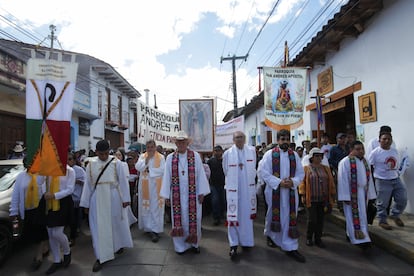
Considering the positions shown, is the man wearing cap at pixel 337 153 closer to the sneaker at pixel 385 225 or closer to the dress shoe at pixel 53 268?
the sneaker at pixel 385 225

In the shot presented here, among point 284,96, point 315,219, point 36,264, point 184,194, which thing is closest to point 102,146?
point 184,194

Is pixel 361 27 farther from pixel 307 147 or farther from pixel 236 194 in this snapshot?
pixel 236 194

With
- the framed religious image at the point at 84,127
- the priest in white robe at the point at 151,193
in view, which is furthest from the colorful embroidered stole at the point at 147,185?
the framed religious image at the point at 84,127

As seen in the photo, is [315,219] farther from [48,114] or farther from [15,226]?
[15,226]

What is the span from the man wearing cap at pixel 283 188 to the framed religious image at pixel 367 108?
3.63 meters

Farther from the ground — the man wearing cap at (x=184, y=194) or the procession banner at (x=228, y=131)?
the procession banner at (x=228, y=131)

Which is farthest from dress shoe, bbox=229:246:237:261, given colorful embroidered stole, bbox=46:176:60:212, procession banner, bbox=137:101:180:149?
procession banner, bbox=137:101:180:149

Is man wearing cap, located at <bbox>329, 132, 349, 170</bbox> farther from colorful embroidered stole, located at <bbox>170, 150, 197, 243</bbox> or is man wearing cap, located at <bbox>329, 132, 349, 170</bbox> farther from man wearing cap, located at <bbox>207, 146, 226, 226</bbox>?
colorful embroidered stole, located at <bbox>170, 150, 197, 243</bbox>

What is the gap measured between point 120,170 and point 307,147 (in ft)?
15.8

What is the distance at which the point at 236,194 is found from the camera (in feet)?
15.0

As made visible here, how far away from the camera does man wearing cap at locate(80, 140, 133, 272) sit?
166 inches

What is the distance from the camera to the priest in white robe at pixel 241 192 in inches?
178

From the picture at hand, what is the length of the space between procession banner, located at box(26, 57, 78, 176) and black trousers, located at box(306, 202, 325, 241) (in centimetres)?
352

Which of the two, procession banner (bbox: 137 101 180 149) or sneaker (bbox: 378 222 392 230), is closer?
sneaker (bbox: 378 222 392 230)
